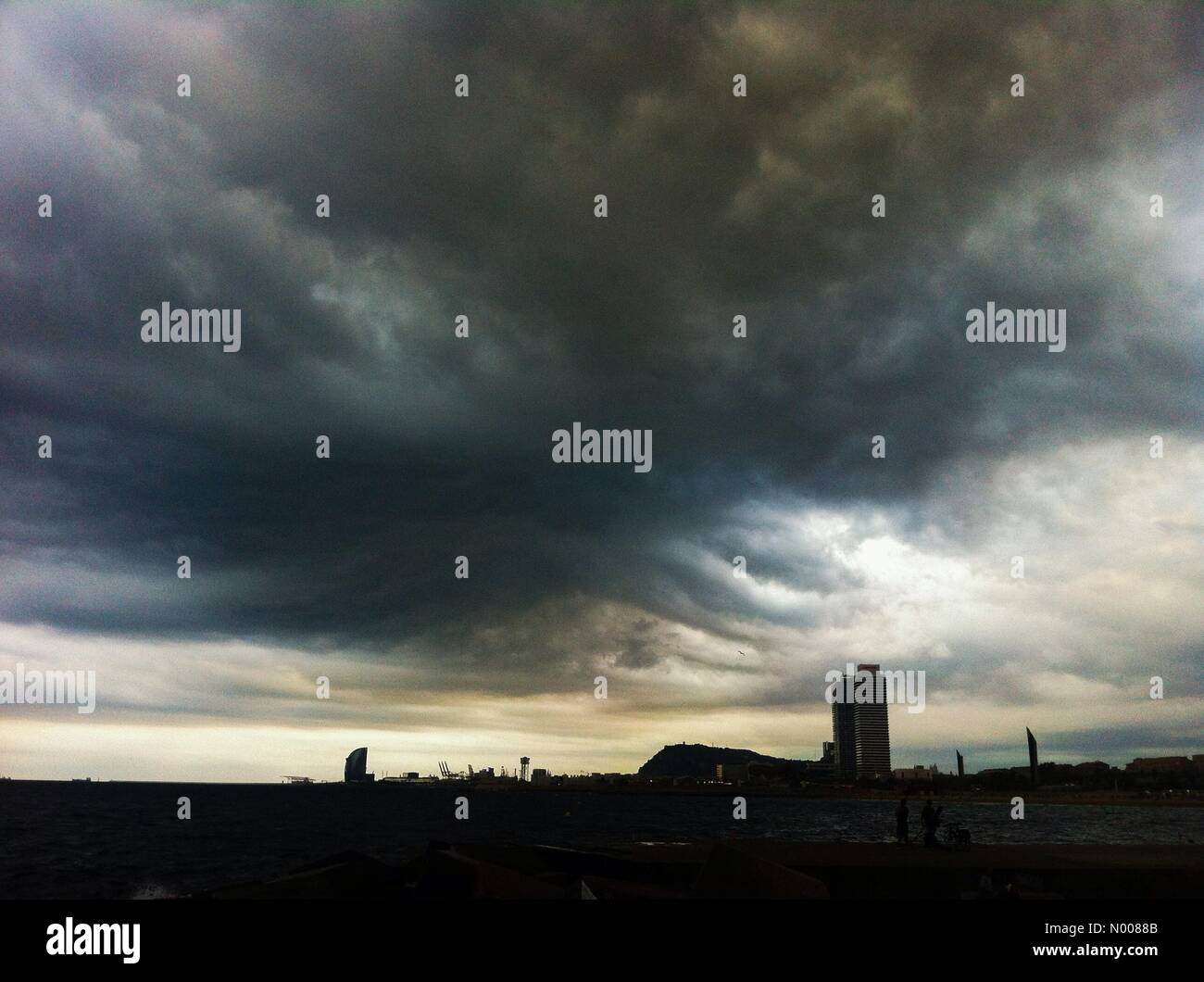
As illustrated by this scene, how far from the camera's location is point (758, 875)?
16531mm

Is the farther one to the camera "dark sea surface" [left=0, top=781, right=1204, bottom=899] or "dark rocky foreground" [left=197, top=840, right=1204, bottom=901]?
"dark sea surface" [left=0, top=781, right=1204, bottom=899]

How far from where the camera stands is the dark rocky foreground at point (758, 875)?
55.1 feet

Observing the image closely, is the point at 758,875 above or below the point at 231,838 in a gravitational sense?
above

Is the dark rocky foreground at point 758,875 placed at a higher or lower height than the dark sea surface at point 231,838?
higher

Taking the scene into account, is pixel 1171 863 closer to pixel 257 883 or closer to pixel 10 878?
pixel 257 883

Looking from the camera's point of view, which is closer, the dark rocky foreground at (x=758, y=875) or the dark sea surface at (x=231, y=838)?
the dark rocky foreground at (x=758, y=875)

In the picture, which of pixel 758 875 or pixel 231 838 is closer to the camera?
pixel 758 875

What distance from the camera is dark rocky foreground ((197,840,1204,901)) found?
16.8 meters

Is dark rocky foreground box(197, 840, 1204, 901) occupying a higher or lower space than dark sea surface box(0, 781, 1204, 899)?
higher
